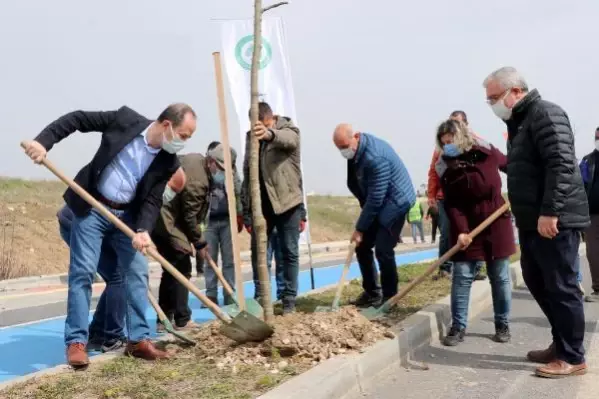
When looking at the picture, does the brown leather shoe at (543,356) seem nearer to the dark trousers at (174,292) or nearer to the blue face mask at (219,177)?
the dark trousers at (174,292)

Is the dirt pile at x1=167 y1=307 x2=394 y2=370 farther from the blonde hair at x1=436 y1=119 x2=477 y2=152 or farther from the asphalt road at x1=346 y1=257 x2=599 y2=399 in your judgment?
the blonde hair at x1=436 y1=119 x2=477 y2=152

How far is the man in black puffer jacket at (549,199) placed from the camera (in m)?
4.11

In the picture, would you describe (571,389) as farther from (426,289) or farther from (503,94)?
(426,289)

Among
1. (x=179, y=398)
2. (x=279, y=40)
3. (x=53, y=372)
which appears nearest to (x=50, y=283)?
(x=279, y=40)

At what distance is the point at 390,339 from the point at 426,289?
2.65 metres

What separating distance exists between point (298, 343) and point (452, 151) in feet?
6.35

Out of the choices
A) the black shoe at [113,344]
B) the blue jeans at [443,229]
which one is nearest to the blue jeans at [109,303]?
the black shoe at [113,344]

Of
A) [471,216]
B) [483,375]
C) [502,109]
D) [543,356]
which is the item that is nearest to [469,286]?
[471,216]

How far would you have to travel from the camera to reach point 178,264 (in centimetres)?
620

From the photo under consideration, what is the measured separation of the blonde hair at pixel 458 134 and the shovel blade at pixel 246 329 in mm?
2044

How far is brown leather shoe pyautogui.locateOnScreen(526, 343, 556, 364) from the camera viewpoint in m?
4.63

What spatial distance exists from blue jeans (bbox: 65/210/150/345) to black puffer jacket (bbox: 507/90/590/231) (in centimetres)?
263

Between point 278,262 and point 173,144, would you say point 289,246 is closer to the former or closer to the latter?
point 278,262

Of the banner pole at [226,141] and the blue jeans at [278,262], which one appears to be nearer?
the banner pole at [226,141]
